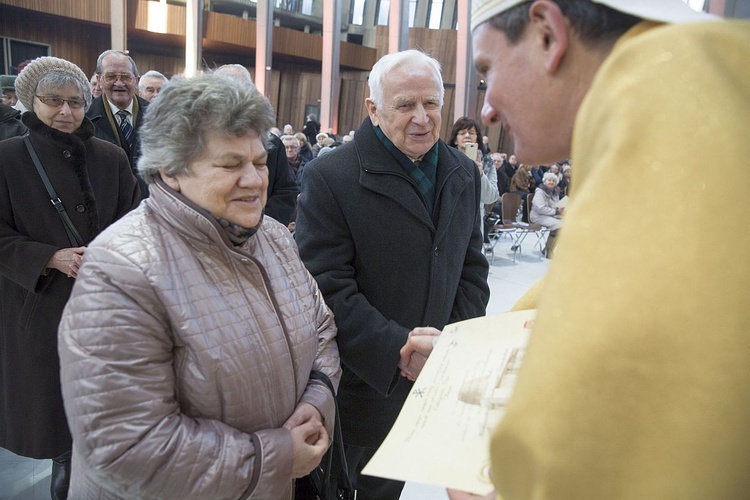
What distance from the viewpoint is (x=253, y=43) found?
67.2 ft

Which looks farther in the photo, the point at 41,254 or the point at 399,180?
the point at 41,254

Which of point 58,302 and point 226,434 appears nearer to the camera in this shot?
point 226,434

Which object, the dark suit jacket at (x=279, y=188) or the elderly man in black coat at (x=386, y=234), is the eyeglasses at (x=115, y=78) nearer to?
the dark suit jacket at (x=279, y=188)

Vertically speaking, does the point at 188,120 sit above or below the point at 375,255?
above

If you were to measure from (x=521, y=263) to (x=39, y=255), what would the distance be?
7.12 m

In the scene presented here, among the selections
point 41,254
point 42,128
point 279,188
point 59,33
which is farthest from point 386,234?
point 59,33

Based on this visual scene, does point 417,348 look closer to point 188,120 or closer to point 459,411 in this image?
point 459,411

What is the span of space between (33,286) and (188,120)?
1342 mm

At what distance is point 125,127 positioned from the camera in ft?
11.4

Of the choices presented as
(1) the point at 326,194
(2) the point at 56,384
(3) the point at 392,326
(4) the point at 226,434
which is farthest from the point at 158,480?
(2) the point at 56,384

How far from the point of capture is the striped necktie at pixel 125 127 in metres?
3.42

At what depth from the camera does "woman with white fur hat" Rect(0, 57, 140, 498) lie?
2.31m

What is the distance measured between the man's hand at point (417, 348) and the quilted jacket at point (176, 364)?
0.31 meters

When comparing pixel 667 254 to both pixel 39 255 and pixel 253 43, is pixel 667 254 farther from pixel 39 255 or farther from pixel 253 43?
pixel 253 43
